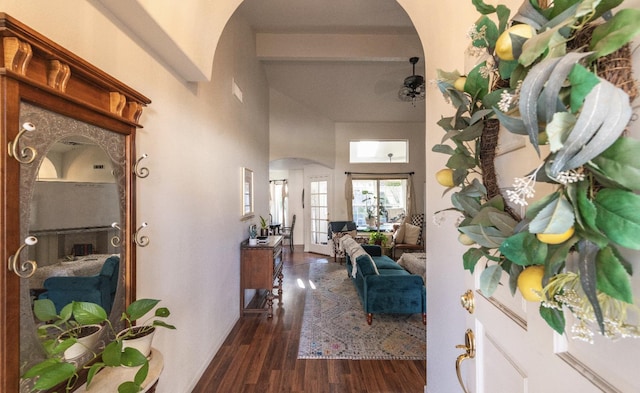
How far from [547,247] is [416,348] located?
276 centimetres

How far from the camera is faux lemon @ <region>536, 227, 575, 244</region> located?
1.40ft

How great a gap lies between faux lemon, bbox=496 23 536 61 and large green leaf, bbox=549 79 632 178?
0.21 metres

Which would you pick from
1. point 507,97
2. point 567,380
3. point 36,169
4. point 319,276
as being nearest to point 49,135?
point 36,169

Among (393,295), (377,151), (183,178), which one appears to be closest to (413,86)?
(377,151)

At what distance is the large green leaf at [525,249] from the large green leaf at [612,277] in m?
0.07

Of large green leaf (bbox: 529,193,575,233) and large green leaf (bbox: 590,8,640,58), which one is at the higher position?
large green leaf (bbox: 590,8,640,58)

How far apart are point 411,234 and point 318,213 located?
8.37ft

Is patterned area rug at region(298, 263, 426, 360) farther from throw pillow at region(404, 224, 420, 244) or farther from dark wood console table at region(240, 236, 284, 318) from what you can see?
throw pillow at region(404, 224, 420, 244)

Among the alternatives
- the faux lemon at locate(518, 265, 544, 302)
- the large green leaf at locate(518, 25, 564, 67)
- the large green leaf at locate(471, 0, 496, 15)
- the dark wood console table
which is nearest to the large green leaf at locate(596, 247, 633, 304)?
the faux lemon at locate(518, 265, 544, 302)

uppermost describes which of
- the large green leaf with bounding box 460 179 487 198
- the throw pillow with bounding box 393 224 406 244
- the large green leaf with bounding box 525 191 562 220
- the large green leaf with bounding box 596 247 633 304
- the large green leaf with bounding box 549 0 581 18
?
the large green leaf with bounding box 549 0 581 18

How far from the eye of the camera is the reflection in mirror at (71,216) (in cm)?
86

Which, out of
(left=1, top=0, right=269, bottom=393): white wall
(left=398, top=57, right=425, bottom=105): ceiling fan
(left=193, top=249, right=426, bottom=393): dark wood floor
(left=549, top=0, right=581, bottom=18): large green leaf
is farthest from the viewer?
(left=398, top=57, right=425, bottom=105): ceiling fan

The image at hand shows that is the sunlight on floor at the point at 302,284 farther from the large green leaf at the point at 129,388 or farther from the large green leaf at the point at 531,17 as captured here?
the large green leaf at the point at 531,17

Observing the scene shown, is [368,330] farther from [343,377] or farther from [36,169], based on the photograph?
[36,169]
